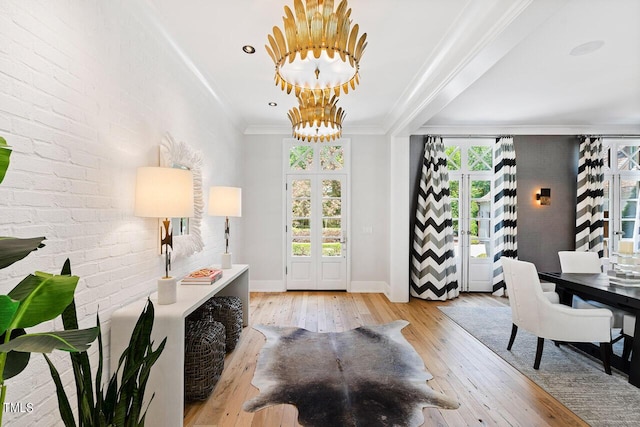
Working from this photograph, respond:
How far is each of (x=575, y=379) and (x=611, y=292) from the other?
A: 0.78 m

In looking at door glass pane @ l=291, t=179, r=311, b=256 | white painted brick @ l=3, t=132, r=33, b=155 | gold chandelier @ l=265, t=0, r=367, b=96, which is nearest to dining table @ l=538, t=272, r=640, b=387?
gold chandelier @ l=265, t=0, r=367, b=96

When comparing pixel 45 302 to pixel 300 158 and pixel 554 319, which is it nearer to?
pixel 554 319

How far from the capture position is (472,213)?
5312 millimetres

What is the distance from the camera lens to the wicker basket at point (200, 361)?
Result: 2.20 meters

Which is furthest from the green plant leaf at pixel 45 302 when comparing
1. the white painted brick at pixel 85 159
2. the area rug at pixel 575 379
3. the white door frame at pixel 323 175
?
the white door frame at pixel 323 175

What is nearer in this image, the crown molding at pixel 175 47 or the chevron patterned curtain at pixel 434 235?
the crown molding at pixel 175 47

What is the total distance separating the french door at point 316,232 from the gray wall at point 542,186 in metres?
1.26

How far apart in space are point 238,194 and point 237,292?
1.15 meters

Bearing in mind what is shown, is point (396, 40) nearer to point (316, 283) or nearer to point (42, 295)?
point (42, 295)

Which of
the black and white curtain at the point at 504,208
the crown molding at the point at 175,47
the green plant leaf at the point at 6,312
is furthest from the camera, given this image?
the black and white curtain at the point at 504,208

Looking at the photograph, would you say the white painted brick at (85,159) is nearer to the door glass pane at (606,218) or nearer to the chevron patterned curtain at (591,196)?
the chevron patterned curtain at (591,196)

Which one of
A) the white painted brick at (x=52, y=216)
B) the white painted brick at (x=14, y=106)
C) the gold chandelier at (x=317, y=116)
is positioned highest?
the gold chandelier at (x=317, y=116)

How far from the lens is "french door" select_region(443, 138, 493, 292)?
5.29 meters

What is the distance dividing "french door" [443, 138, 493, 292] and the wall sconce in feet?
2.51
